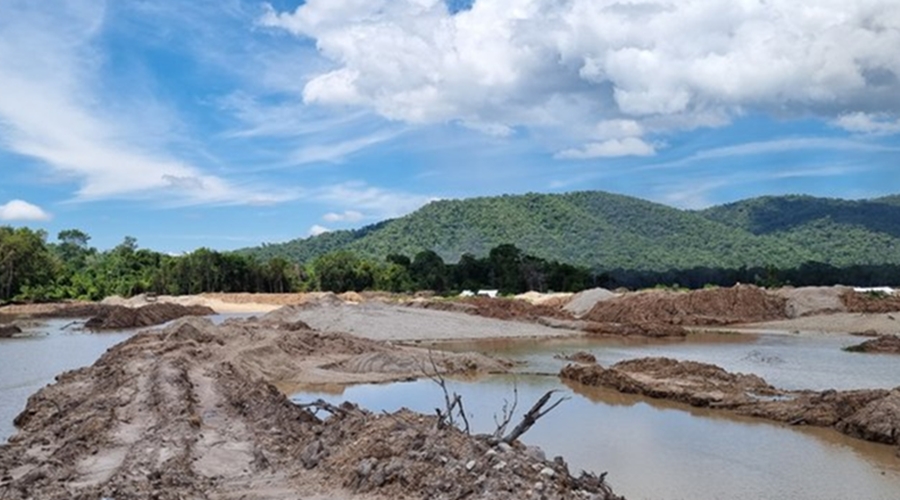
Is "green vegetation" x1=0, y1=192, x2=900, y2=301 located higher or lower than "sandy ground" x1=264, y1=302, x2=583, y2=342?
higher

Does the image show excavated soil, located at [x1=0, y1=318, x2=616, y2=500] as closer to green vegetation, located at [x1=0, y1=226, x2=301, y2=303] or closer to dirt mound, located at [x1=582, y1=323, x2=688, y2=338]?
dirt mound, located at [x1=582, y1=323, x2=688, y2=338]

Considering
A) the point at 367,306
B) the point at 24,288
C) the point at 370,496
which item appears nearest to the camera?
the point at 370,496

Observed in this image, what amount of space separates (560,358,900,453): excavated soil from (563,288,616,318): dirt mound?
101ft

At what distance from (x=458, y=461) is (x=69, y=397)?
36.1 ft

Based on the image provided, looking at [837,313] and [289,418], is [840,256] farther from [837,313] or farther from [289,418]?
[289,418]

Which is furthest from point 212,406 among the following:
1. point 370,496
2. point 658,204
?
point 658,204

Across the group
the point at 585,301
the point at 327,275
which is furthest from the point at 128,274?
the point at 585,301

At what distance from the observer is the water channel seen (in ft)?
36.8

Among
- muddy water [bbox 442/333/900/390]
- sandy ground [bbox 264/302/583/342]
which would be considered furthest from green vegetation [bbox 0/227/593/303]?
muddy water [bbox 442/333/900/390]

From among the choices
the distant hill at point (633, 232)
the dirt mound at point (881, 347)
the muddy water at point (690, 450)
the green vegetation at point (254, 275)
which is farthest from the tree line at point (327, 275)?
the muddy water at point (690, 450)

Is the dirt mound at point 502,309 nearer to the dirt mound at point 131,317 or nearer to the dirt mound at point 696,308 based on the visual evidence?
the dirt mound at point 696,308

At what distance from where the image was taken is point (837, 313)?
47.2 metres

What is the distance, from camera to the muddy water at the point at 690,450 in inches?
431

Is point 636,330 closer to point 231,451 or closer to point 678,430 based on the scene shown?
point 678,430
